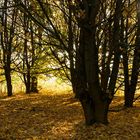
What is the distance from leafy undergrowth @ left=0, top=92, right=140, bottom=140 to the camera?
411 inches

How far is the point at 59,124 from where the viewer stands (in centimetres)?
1197

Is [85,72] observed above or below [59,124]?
above

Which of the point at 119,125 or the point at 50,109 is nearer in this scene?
the point at 119,125

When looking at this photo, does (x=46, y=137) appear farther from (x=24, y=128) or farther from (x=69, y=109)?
(x=69, y=109)

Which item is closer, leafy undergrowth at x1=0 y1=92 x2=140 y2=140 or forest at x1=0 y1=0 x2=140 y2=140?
forest at x1=0 y1=0 x2=140 y2=140

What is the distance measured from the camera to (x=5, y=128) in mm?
11633

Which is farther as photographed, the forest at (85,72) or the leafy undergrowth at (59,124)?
the leafy undergrowth at (59,124)

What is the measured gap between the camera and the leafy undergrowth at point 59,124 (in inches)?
411

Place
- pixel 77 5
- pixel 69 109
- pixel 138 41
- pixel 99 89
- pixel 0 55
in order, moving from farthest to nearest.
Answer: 1. pixel 0 55
2. pixel 69 109
3. pixel 138 41
4. pixel 99 89
5. pixel 77 5

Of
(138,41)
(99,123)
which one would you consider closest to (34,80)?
(138,41)

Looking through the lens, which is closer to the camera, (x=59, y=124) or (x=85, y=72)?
(x=85, y=72)

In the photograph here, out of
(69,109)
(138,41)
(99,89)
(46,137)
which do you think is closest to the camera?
(46,137)

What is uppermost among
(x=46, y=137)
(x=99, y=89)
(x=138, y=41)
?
(x=138, y=41)

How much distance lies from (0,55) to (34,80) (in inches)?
117
